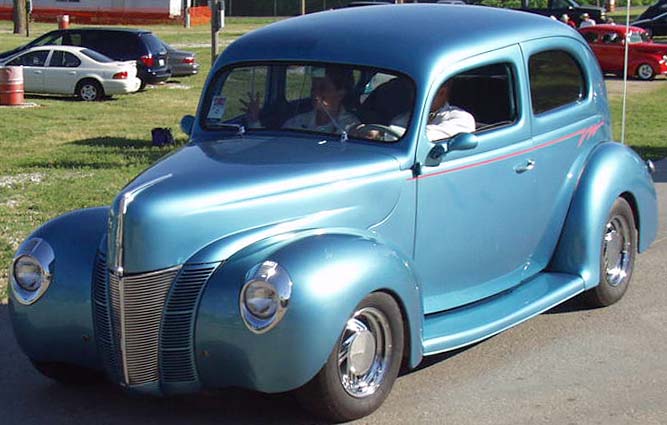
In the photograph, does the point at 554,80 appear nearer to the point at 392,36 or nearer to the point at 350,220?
the point at 392,36

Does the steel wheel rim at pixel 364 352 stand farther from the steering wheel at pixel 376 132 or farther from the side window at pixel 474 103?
the side window at pixel 474 103

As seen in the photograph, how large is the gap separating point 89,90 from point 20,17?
21730 millimetres

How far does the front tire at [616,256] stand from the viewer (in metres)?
7.32

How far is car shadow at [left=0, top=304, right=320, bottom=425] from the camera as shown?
5.49 meters

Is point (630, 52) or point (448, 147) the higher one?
point (448, 147)

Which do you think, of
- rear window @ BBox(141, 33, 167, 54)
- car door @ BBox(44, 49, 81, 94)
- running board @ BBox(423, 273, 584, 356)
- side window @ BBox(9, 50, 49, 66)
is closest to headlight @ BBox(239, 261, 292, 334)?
running board @ BBox(423, 273, 584, 356)

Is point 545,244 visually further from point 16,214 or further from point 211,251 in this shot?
point 16,214

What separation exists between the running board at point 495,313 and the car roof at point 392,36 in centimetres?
134

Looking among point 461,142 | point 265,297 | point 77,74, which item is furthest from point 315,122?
point 77,74

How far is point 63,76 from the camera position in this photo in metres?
25.1

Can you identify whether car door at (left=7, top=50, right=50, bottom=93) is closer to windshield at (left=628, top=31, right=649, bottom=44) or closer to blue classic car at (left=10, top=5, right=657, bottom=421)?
windshield at (left=628, top=31, right=649, bottom=44)

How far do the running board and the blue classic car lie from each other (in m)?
0.02

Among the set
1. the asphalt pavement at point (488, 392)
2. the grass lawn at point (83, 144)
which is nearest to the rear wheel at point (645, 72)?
the grass lawn at point (83, 144)

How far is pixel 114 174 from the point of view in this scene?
1317 cm
